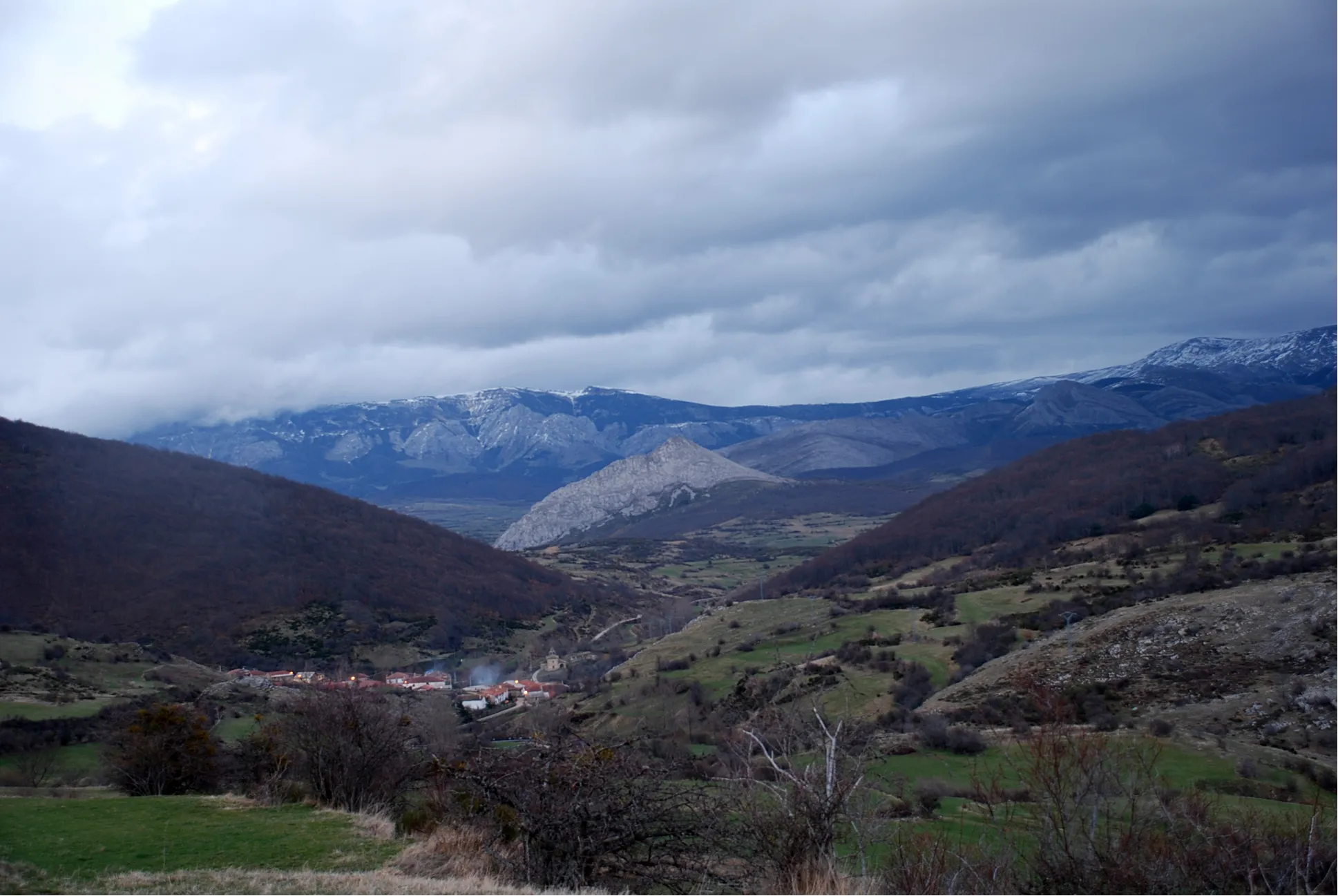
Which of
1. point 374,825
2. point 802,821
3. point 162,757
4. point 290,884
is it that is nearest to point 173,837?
point 374,825

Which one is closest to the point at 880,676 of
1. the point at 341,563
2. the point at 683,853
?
the point at 683,853

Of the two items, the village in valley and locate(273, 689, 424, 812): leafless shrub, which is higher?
locate(273, 689, 424, 812): leafless shrub

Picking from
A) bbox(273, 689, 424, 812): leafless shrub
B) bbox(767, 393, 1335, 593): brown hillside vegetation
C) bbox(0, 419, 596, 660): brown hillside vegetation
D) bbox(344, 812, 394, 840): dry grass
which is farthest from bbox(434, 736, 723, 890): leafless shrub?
bbox(0, 419, 596, 660): brown hillside vegetation

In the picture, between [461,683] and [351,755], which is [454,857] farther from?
[461,683]

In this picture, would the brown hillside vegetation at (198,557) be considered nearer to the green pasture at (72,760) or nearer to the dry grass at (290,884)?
the green pasture at (72,760)

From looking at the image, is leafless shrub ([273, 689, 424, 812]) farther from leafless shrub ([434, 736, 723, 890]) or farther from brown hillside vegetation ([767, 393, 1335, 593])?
brown hillside vegetation ([767, 393, 1335, 593])

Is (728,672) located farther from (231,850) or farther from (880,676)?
(231,850)
